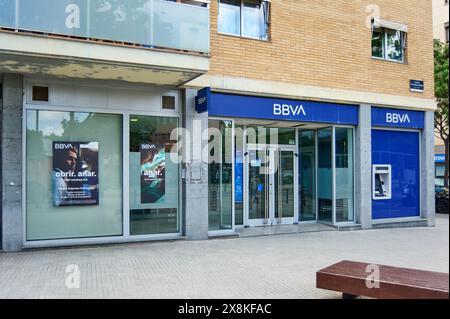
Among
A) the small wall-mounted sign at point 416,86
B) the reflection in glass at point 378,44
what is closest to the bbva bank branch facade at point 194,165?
the small wall-mounted sign at point 416,86

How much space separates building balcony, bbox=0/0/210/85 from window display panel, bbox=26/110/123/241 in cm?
96

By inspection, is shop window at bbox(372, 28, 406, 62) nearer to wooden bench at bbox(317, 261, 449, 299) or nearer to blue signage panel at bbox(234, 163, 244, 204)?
blue signage panel at bbox(234, 163, 244, 204)

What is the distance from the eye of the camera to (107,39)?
7.84 m

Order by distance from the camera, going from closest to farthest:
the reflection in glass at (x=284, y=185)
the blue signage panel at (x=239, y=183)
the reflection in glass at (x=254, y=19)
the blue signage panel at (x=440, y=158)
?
the reflection in glass at (x=254, y=19) < the blue signage panel at (x=239, y=183) < the reflection in glass at (x=284, y=185) < the blue signage panel at (x=440, y=158)

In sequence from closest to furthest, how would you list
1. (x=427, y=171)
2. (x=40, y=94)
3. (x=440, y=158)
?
(x=40, y=94), (x=427, y=171), (x=440, y=158)

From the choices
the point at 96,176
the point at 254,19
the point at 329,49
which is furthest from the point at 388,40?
the point at 96,176

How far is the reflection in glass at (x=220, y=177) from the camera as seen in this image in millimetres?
10172

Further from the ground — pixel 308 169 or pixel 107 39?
pixel 107 39

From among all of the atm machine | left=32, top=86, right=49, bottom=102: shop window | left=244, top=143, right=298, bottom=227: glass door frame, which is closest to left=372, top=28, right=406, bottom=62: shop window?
the atm machine

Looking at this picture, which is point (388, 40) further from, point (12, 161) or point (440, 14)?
point (12, 161)

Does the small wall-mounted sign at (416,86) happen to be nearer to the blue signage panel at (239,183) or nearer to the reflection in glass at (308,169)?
the reflection in glass at (308,169)

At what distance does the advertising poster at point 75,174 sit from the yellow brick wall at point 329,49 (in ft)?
10.3

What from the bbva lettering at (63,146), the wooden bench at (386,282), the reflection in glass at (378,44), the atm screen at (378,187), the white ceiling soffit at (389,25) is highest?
the white ceiling soffit at (389,25)

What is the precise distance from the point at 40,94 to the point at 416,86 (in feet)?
32.7
